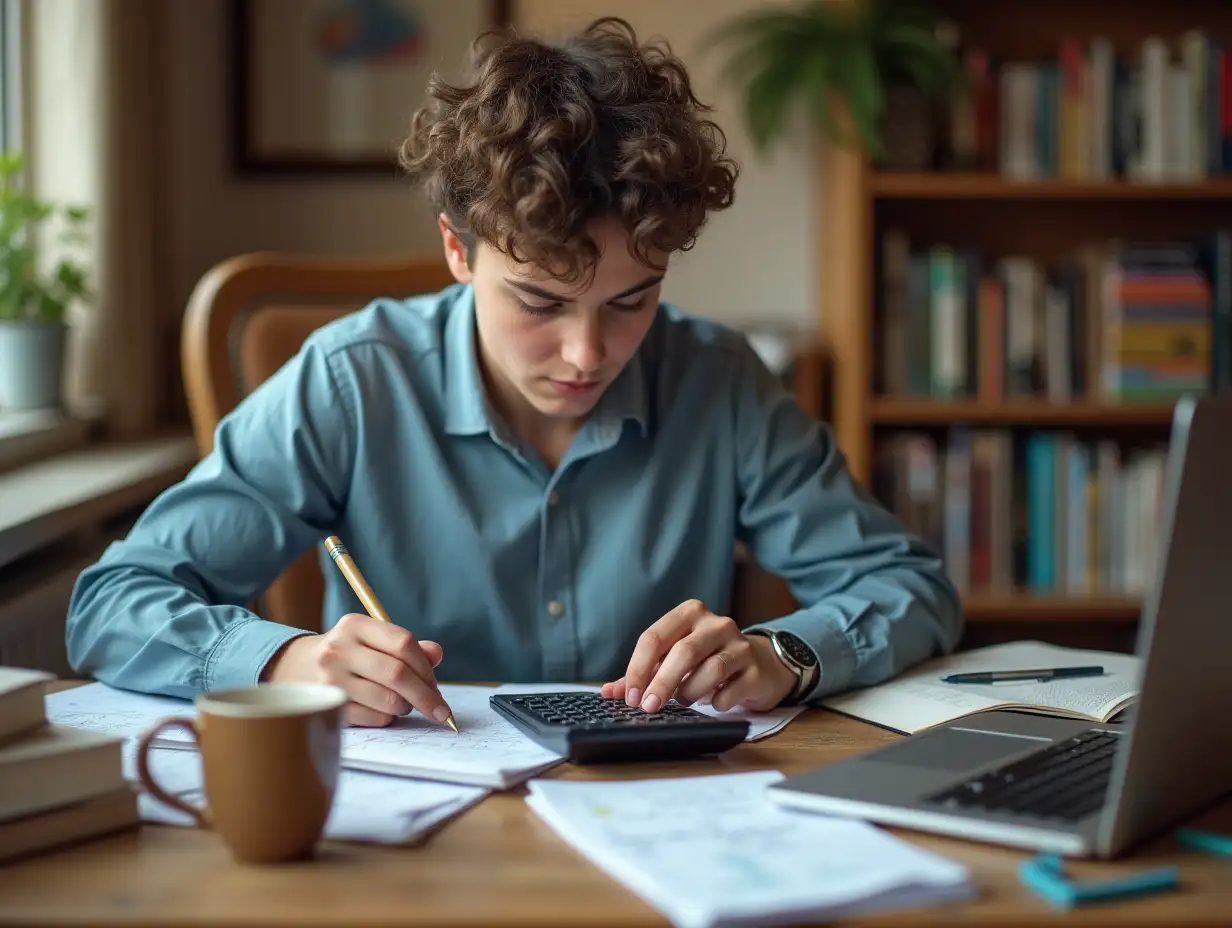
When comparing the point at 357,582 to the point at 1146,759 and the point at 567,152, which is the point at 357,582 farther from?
the point at 1146,759

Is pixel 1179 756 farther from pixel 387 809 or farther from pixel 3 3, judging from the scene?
pixel 3 3

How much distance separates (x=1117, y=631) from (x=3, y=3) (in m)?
2.39

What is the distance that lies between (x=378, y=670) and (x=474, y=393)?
1.49ft

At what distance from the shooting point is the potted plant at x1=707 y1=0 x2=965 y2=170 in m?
2.55

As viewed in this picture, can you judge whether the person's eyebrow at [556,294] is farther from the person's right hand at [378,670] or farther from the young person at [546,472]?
the person's right hand at [378,670]

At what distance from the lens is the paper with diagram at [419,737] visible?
2.97ft

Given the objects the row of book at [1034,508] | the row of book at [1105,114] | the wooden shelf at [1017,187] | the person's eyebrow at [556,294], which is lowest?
the row of book at [1034,508]

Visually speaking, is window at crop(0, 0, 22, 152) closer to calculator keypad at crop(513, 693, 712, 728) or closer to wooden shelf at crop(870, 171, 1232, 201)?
wooden shelf at crop(870, 171, 1232, 201)

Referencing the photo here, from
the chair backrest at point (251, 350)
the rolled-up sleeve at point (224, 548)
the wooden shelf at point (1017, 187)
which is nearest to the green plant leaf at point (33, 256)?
the chair backrest at point (251, 350)

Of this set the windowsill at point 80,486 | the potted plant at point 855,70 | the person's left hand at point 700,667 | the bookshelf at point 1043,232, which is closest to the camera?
the person's left hand at point 700,667

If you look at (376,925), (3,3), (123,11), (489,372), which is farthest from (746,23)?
(376,925)

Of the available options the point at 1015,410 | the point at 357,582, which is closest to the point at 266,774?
the point at 357,582

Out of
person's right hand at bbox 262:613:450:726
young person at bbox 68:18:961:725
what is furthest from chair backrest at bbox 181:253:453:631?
person's right hand at bbox 262:613:450:726

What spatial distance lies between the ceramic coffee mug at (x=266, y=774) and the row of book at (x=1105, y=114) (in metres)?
2.25
